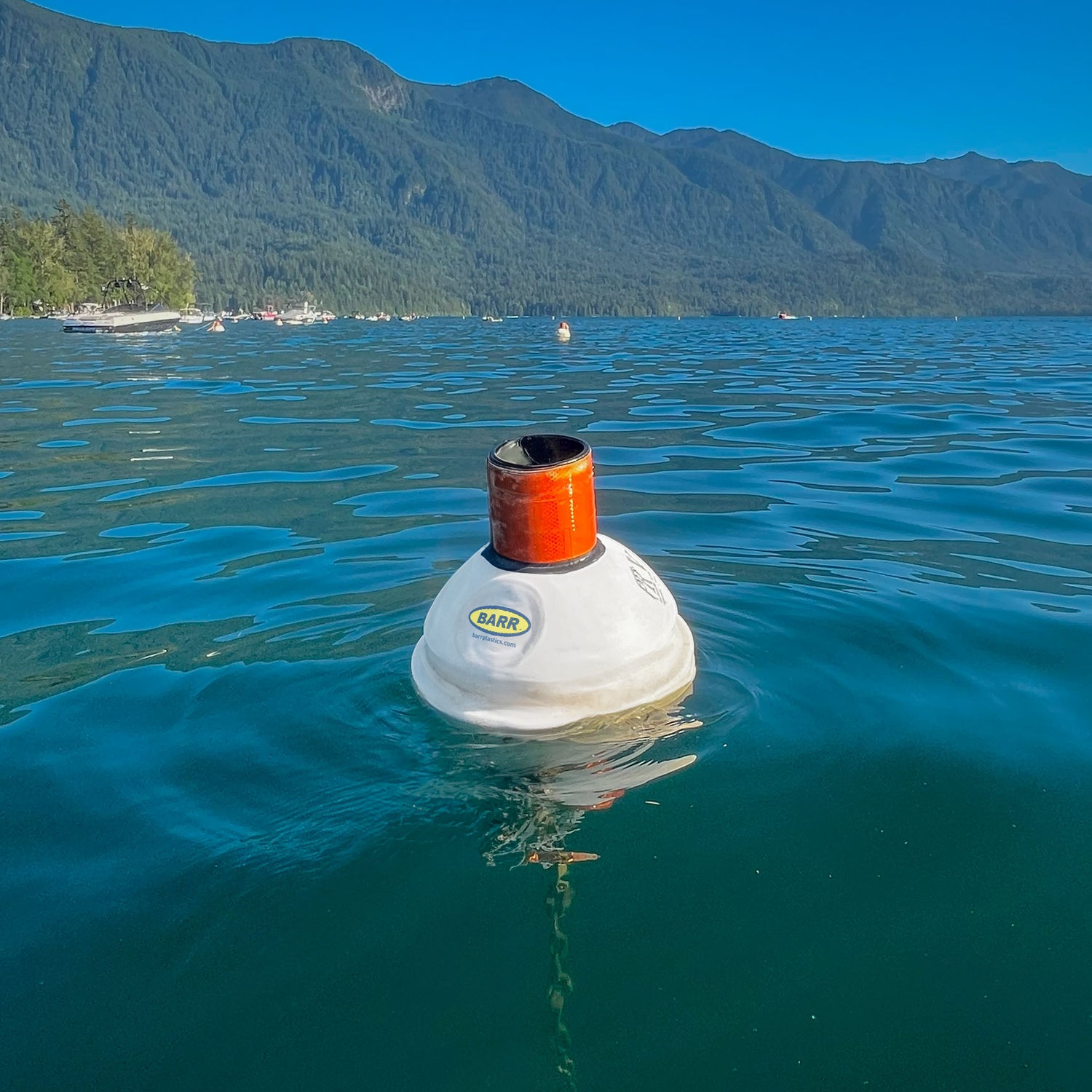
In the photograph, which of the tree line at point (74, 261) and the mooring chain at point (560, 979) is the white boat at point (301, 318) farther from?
the mooring chain at point (560, 979)

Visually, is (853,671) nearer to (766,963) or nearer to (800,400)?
(766,963)

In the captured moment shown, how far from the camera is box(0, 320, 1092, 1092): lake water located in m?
2.59

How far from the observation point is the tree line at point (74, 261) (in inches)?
3612

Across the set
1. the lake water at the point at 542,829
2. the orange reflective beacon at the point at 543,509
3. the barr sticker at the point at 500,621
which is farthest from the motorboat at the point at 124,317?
the barr sticker at the point at 500,621

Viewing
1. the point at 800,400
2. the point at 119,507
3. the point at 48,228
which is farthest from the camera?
the point at 48,228

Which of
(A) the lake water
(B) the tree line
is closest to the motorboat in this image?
(B) the tree line

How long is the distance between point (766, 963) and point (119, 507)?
8.87 meters

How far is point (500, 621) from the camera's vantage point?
3871mm

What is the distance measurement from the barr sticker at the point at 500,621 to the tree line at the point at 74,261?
335 ft

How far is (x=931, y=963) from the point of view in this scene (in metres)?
2.84

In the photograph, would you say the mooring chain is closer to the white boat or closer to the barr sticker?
the barr sticker

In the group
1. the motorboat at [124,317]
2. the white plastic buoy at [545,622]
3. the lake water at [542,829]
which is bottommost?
the motorboat at [124,317]

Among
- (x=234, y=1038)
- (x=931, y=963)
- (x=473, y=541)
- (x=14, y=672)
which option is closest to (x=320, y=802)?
(x=234, y=1038)

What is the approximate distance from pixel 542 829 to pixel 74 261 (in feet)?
361
